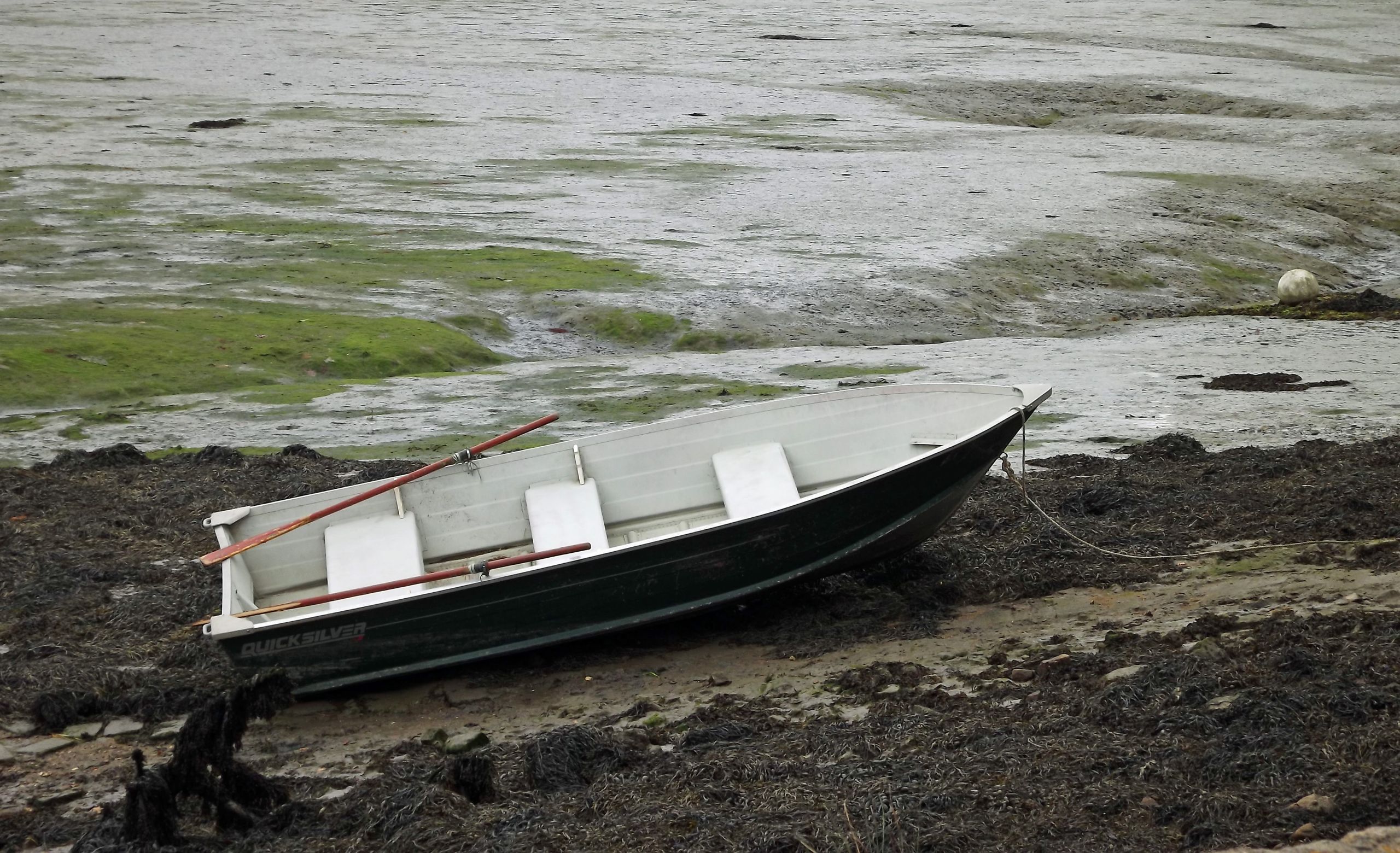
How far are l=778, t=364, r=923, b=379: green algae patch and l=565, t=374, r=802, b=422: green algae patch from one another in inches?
26.7

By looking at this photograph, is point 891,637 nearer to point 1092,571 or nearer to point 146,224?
point 1092,571

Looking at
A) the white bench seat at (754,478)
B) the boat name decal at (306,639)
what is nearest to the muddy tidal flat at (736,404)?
the boat name decal at (306,639)

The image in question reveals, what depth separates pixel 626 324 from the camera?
20.6 metres

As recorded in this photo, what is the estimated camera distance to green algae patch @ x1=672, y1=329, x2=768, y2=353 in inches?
782

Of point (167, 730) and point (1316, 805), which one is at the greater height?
point (1316, 805)

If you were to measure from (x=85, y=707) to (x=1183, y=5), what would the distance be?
61858 mm

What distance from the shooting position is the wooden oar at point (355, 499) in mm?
9078

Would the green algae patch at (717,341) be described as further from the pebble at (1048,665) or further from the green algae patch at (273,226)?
the pebble at (1048,665)

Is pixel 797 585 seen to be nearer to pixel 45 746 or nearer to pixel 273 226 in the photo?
pixel 45 746

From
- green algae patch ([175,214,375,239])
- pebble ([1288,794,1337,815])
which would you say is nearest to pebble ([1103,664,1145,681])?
pebble ([1288,794,1337,815])

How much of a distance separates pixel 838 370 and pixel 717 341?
2950mm

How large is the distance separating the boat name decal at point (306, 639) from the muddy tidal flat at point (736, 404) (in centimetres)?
55

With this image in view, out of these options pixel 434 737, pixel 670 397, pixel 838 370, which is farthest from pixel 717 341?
pixel 434 737

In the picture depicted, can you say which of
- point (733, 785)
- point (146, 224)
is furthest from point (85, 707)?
point (146, 224)
